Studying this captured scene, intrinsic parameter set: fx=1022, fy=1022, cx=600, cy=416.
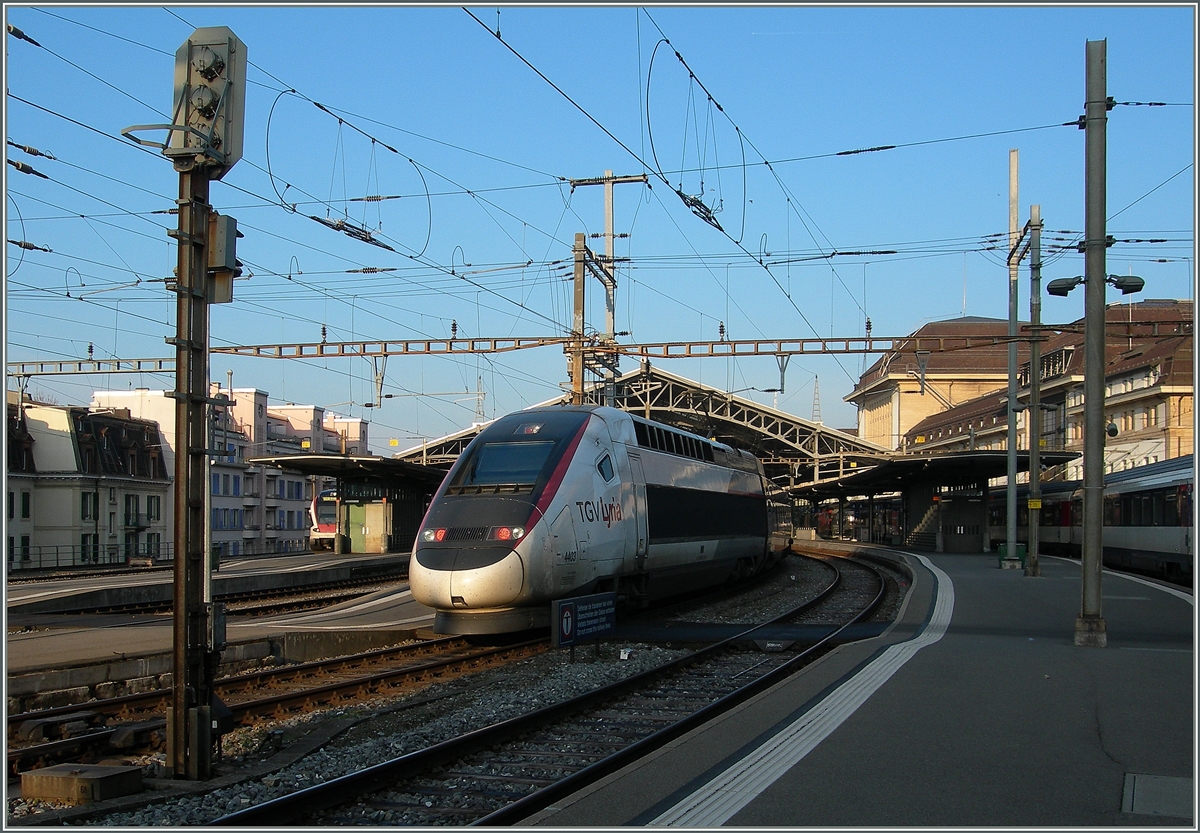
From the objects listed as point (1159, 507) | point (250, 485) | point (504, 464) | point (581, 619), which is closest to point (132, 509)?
point (250, 485)

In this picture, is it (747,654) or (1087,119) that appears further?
(747,654)

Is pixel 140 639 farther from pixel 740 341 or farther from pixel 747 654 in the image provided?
pixel 740 341

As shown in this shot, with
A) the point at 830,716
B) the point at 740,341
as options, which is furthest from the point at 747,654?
the point at 740,341

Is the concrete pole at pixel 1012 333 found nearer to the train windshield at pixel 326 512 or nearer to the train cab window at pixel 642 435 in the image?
the train cab window at pixel 642 435

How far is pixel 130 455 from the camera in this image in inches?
2132

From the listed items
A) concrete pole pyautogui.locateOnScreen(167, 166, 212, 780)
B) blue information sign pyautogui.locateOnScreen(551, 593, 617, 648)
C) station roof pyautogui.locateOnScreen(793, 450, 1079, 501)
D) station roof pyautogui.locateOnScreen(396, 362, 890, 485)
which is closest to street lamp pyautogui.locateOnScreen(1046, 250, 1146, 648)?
blue information sign pyautogui.locateOnScreen(551, 593, 617, 648)

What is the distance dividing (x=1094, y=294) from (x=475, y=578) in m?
8.91

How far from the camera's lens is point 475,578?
13898 mm

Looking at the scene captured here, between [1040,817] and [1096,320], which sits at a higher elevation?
[1096,320]

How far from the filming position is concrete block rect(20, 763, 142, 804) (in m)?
→ 7.22

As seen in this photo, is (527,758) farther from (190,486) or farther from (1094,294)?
(1094,294)

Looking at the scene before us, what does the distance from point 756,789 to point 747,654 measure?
28.0 feet

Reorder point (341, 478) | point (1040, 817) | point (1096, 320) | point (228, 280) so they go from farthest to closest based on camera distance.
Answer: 1. point (341, 478)
2. point (1096, 320)
3. point (228, 280)
4. point (1040, 817)

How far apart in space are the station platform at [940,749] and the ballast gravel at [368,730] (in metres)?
2.54
